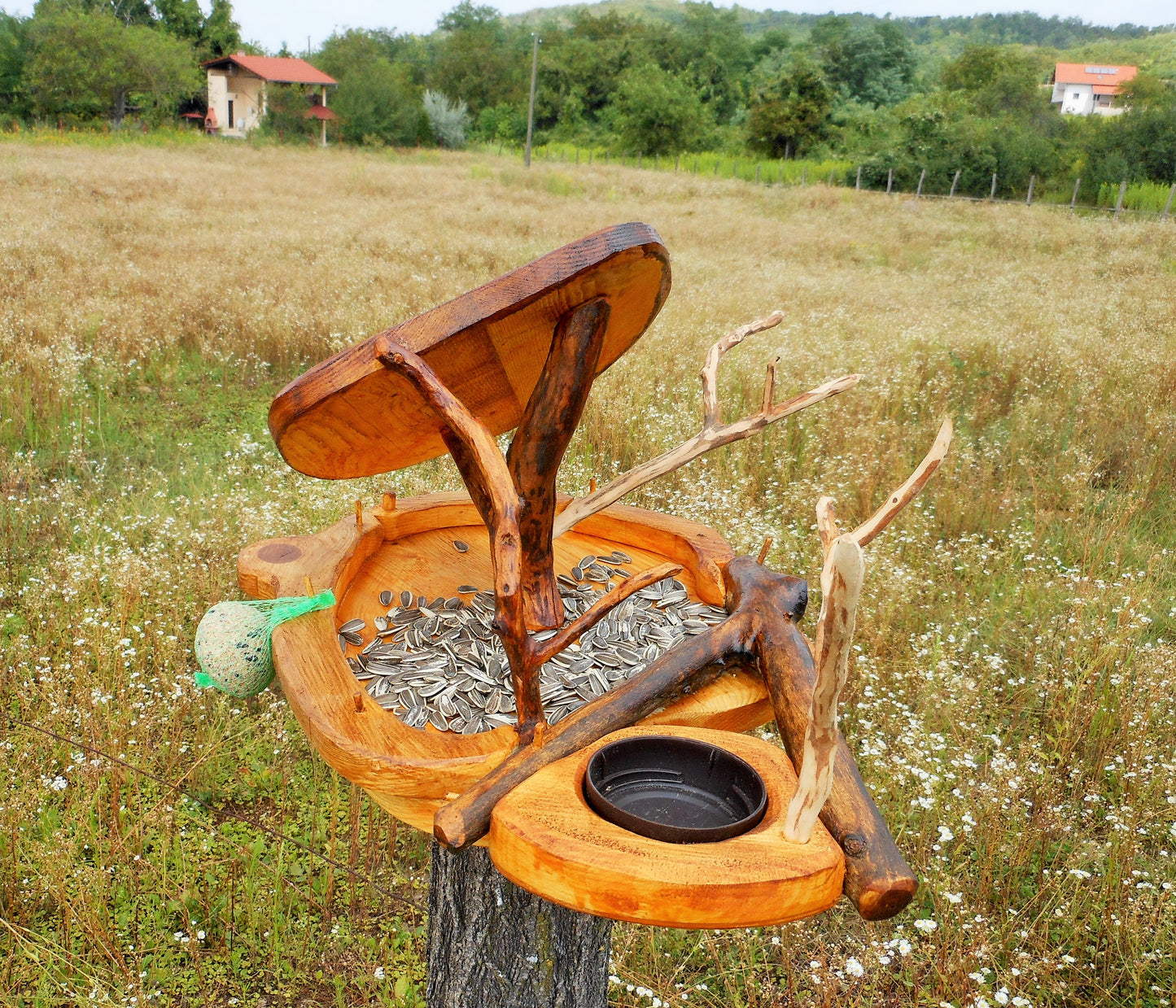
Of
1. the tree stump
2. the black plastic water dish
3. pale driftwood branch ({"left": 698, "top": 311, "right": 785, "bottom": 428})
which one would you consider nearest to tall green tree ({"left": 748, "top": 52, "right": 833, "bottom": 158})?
pale driftwood branch ({"left": 698, "top": 311, "right": 785, "bottom": 428})

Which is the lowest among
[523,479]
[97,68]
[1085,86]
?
[523,479]

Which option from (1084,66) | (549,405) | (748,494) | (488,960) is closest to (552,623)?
(549,405)

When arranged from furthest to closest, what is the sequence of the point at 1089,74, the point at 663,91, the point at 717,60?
the point at 1089,74, the point at 717,60, the point at 663,91

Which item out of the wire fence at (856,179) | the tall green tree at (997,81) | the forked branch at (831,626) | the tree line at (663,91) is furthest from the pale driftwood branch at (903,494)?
the tall green tree at (997,81)

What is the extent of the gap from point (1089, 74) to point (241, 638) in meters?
100

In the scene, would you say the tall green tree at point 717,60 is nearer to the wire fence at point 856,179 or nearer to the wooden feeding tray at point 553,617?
the wire fence at point 856,179

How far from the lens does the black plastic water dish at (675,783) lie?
49.5 inches

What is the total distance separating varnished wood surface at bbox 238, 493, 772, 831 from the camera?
140 centimetres

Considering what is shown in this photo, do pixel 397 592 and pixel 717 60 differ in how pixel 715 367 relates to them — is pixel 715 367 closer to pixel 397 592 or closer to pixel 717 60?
pixel 397 592

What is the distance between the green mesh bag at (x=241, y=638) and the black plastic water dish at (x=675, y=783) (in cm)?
83

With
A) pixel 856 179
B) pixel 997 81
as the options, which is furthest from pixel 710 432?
pixel 997 81

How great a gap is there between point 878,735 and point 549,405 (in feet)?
6.53

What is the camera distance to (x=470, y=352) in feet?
5.35

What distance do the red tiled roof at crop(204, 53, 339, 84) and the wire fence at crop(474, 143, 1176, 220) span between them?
14491mm
